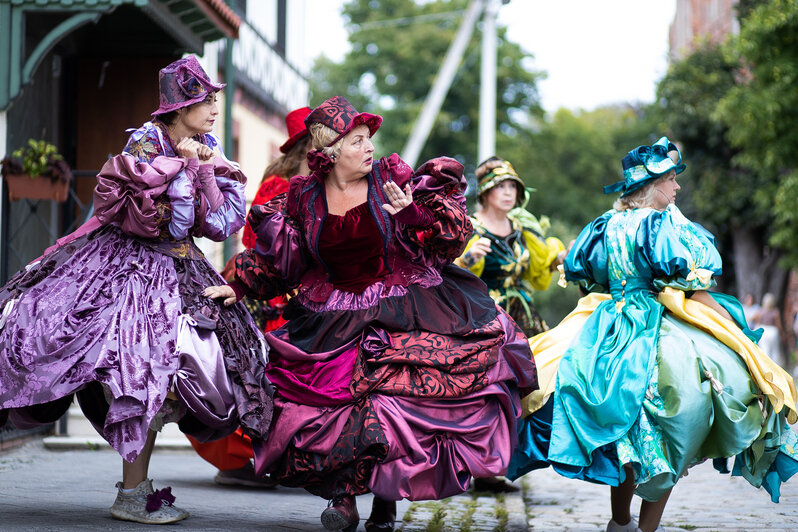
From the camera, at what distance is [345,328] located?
484 centimetres

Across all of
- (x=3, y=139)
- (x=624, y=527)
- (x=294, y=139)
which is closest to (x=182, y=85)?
(x=294, y=139)

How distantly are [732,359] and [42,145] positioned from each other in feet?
17.2

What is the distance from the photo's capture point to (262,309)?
6543 mm

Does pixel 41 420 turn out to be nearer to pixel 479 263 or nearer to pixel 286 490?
pixel 286 490

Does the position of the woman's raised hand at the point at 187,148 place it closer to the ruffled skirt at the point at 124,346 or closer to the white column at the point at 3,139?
the ruffled skirt at the point at 124,346

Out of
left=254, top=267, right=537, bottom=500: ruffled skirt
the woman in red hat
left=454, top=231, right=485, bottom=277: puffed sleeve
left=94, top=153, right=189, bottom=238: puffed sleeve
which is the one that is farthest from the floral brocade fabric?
left=454, top=231, right=485, bottom=277: puffed sleeve

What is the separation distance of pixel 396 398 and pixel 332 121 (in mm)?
1358

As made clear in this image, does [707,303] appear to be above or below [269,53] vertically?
below

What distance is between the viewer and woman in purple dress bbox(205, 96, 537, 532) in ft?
15.1

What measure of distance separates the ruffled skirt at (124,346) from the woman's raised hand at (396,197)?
93 cm

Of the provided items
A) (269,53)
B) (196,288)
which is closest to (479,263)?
(196,288)

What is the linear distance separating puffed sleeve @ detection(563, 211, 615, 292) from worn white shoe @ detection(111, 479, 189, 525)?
230 centimetres

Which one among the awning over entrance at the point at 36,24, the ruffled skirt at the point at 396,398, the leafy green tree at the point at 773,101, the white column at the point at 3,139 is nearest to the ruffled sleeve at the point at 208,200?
the ruffled skirt at the point at 396,398

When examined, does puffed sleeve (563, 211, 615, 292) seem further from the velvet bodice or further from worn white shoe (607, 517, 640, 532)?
worn white shoe (607, 517, 640, 532)
